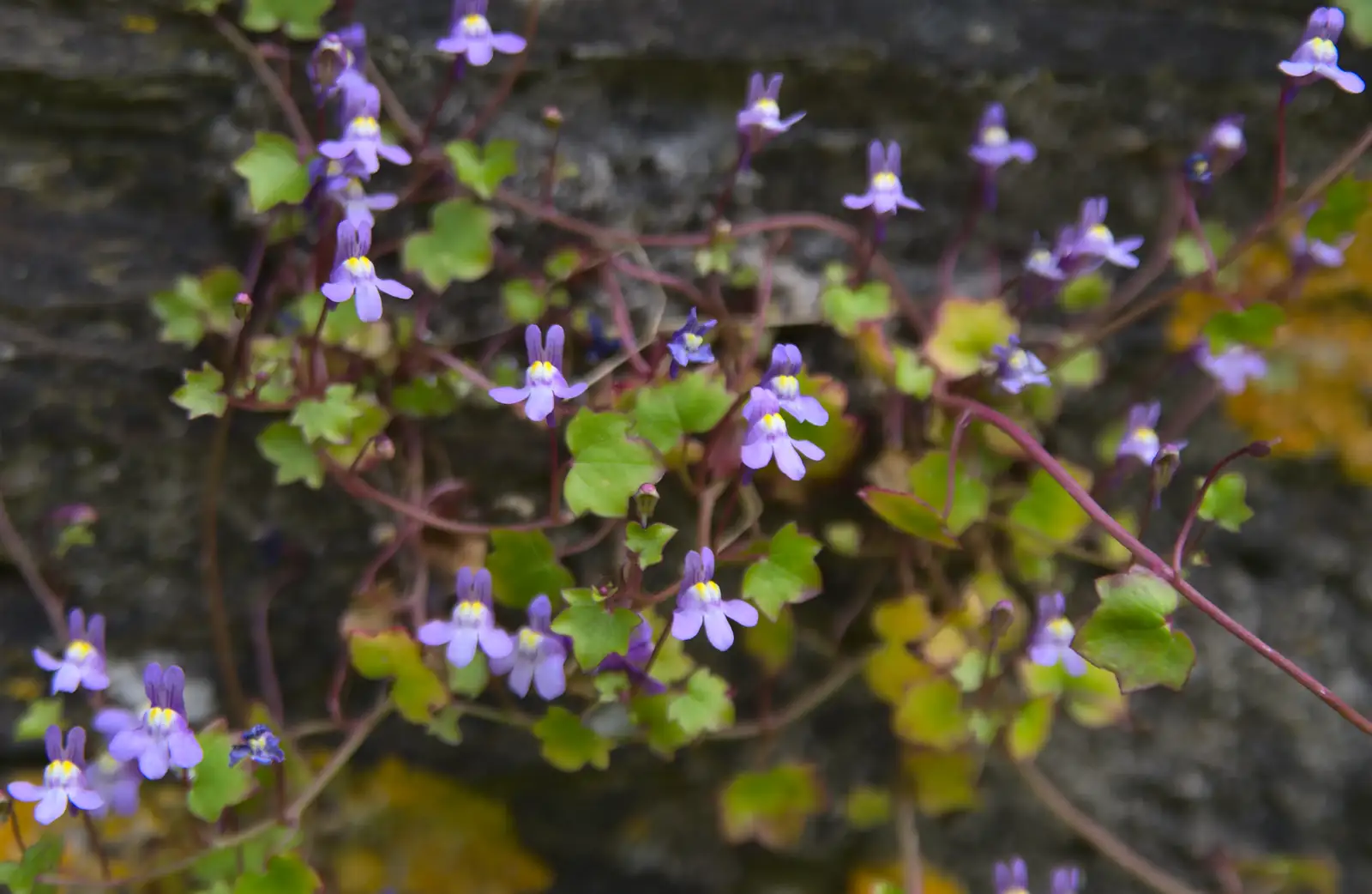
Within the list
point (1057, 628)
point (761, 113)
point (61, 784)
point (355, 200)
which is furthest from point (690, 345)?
point (61, 784)

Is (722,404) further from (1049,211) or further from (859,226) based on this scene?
(1049,211)

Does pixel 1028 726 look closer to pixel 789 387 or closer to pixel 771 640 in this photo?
pixel 771 640

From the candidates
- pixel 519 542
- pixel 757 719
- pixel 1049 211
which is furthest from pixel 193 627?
pixel 1049 211

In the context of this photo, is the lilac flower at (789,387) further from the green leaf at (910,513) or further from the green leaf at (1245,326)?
the green leaf at (1245,326)

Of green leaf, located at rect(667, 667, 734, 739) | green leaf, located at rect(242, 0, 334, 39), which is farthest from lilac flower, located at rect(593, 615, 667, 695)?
green leaf, located at rect(242, 0, 334, 39)

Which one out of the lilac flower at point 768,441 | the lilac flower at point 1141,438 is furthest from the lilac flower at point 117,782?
the lilac flower at point 1141,438
